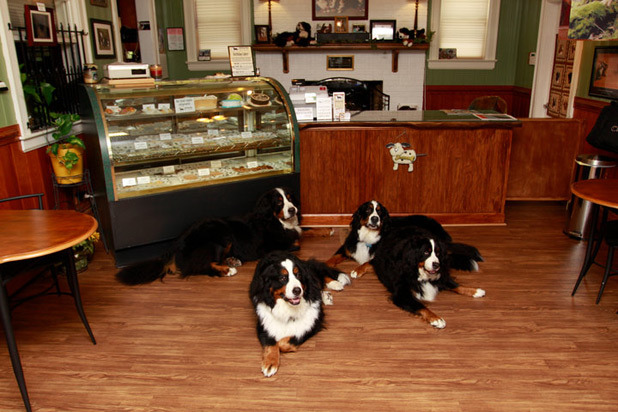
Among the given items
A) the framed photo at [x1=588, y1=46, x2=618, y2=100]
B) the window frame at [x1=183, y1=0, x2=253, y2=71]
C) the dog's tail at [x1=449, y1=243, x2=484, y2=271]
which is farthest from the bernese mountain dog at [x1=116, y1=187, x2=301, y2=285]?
the window frame at [x1=183, y1=0, x2=253, y2=71]

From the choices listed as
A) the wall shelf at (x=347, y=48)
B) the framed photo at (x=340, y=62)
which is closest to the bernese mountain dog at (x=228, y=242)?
the wall shelf at (x=347, y=48)

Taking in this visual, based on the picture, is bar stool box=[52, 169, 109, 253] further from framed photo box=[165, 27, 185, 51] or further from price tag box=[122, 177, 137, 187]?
framed photo box=[165, 27, 185, 51]

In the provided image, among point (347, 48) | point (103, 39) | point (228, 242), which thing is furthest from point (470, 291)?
point (347, 48)

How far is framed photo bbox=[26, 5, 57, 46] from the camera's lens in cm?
418

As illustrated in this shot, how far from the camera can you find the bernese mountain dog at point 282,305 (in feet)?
9.35

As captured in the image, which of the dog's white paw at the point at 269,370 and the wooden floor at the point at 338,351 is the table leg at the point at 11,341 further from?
the dog's white paw at the point at 269,370

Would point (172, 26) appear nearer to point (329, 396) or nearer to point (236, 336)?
point (236, 336)

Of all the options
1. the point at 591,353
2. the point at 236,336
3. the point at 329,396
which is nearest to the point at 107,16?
the point at 236,336

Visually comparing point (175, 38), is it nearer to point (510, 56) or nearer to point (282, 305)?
point (510, 56)

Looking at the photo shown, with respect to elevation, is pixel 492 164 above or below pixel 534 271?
above

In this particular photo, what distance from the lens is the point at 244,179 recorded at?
180 inches

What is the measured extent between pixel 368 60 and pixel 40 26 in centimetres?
575

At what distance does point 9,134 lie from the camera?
12.5 feet

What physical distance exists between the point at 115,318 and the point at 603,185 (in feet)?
11.8
